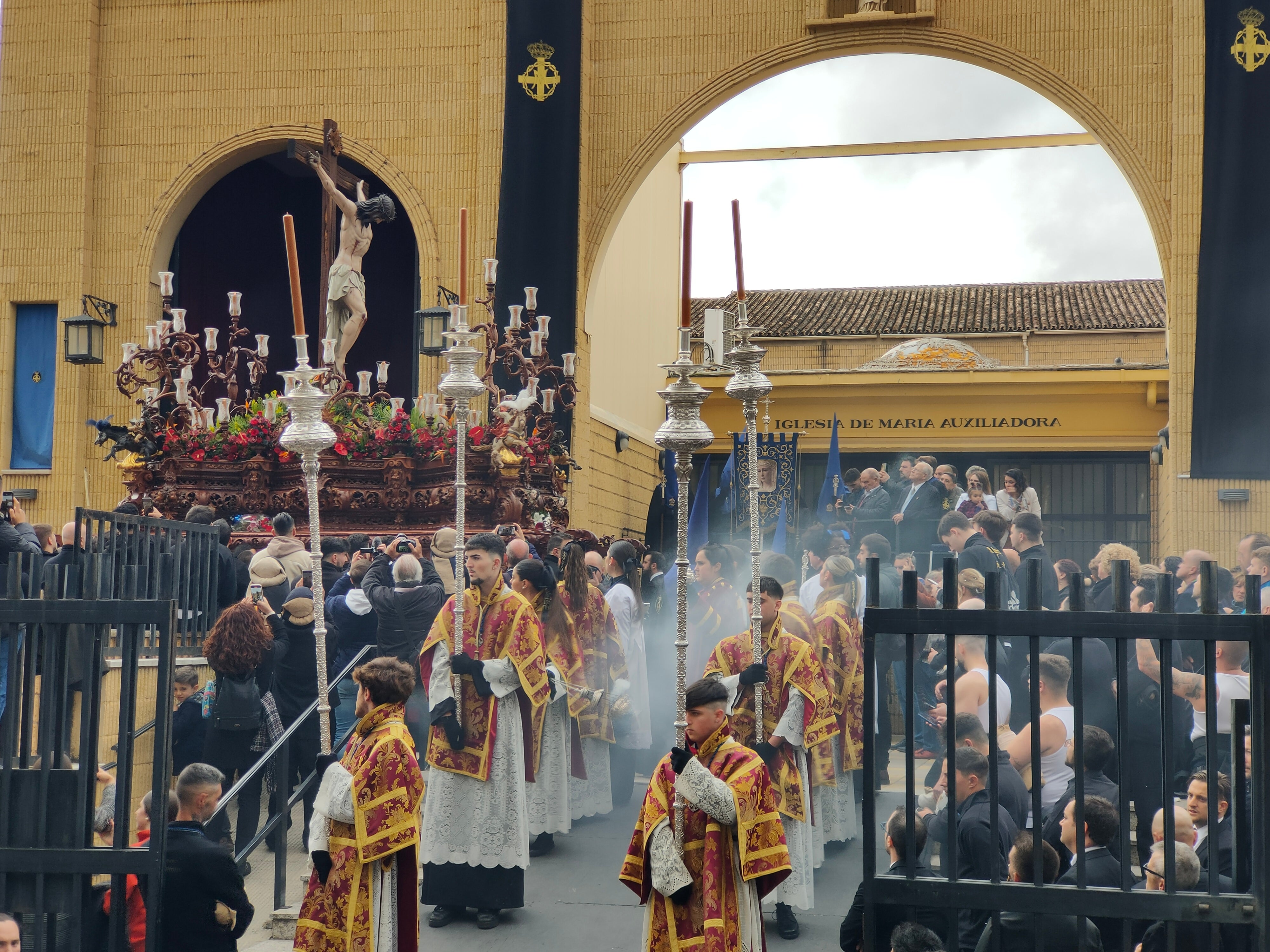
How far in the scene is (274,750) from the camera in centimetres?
645

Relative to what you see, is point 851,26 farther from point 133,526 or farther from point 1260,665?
point 1260,665

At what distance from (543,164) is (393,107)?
7.08ft

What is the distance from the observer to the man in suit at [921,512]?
12.2 meters

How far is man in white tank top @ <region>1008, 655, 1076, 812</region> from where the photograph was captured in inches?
199

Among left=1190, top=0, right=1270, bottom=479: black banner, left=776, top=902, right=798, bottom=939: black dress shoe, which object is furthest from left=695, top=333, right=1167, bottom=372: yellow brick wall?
left=776, top=902, right=798, bottom=939: black dress shoe

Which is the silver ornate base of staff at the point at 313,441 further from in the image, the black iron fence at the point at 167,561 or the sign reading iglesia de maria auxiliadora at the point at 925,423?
the sign reading iglesia de maria auxiliadora at the point at 925,423

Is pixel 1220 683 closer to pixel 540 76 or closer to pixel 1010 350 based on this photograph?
pixel 540 76

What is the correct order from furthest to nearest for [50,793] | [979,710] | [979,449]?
A: 1. [979,449]
2. [979,710]
3. [50,793]

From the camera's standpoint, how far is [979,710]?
591 centimetres

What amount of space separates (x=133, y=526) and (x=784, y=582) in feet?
14.6

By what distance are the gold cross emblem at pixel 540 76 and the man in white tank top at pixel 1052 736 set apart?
10312 mm

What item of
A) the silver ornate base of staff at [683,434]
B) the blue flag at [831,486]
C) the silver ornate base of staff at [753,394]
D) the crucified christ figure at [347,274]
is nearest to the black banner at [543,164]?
the crucified christ figure at [347,274]

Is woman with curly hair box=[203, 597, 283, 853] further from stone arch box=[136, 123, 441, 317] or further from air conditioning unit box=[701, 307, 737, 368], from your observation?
air conditioning unit box=[701, 307, 737, 368]

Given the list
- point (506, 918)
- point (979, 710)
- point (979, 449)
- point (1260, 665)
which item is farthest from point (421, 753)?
point (979, 449)
